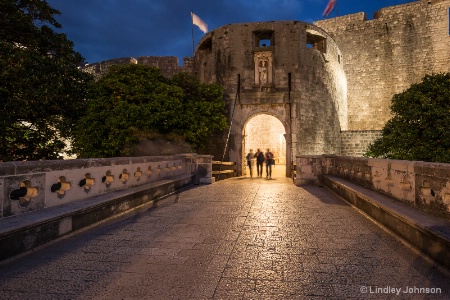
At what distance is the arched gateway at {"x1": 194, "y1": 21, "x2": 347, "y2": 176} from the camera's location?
1587 cm

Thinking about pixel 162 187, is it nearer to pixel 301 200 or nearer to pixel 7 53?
pixel 301 200

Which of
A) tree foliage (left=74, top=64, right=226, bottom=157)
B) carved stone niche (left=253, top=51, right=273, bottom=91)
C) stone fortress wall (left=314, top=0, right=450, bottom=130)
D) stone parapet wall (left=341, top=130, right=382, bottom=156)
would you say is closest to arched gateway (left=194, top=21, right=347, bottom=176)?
carved stone niche (left=253, top=51, right=273, bottom=91)

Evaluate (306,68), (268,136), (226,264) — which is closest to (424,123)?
(306,68)

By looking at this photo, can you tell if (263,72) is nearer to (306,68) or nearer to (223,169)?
(306,68)

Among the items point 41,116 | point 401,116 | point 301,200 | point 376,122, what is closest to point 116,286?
point 301,200

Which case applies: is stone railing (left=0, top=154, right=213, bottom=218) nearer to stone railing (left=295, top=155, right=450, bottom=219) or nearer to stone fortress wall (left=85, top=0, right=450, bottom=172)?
stone railing (left=295, top=155, right=450, bottom=219)

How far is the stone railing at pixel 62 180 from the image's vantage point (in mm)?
3295

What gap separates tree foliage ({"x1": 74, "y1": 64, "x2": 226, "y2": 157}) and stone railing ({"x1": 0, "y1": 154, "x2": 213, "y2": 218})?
533cm

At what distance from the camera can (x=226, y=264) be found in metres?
2.85

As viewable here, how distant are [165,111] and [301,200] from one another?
7.94m

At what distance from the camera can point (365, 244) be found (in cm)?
349

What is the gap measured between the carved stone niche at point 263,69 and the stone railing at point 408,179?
9.33m

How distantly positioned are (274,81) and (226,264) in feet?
47.9

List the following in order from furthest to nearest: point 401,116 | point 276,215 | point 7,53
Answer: point 401,116 < point 7,53 < point 276,215
